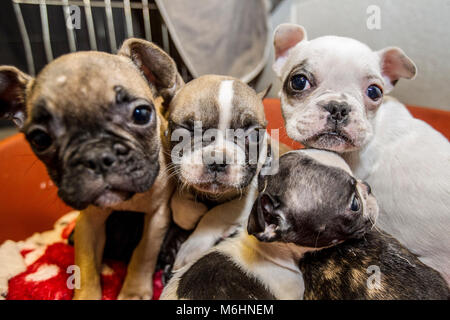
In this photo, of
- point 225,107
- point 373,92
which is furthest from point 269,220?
point 373,92

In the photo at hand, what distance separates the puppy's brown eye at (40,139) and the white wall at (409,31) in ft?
7.75

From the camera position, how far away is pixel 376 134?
242 cm

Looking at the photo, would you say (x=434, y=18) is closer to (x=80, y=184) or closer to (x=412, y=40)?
(x=412, y=40)

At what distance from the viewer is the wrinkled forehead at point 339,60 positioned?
2178 millimetres

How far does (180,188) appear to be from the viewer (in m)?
2.43

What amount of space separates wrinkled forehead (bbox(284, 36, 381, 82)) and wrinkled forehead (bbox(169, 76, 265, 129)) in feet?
1.36

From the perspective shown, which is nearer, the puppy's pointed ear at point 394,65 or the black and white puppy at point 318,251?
the black and white puppy at point 318,251

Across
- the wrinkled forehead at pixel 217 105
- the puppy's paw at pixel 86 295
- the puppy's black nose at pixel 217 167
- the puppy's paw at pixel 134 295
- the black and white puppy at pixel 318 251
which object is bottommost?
the puppy's paw at pixel 134 295

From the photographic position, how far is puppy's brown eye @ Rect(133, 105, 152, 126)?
1.81 m

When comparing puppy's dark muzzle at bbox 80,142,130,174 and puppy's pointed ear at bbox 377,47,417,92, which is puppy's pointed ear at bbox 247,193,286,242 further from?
puppy's pointed ear at bbox 377,47,417,92

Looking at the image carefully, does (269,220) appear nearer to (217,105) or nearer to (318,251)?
(318,251)

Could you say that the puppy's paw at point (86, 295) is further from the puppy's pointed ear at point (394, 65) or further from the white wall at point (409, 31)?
the white wall at point (409, 31)

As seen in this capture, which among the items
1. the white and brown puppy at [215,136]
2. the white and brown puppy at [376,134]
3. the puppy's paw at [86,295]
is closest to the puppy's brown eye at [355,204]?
the white and brown puppy at [376,134]

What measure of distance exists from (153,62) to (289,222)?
1160 mm
